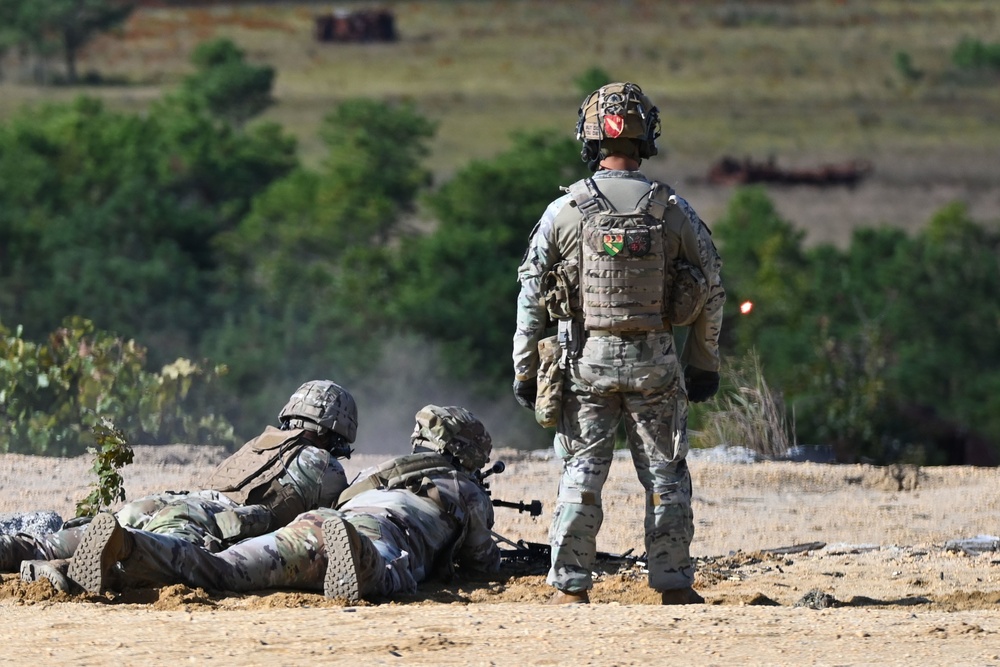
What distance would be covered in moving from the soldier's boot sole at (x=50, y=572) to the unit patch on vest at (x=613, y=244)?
2241 mm

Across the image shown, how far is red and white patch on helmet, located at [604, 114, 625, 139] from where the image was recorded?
7.09 m

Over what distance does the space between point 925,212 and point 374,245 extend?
19.4 metres

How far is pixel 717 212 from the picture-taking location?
167 feet

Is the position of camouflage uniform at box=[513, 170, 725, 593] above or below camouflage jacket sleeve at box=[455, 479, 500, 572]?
above

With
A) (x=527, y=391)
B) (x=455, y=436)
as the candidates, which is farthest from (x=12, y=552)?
(x=527, y=391)

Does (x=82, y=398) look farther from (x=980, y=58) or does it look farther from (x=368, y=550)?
(x=980, y=58)

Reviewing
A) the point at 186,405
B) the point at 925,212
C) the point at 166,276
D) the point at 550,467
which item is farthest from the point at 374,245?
the point at 550,467

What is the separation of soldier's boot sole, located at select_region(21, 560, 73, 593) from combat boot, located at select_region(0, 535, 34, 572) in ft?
1.55

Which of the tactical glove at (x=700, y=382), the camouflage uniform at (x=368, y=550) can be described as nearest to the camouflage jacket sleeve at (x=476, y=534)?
the camouflage uniform at (x=368, y=550)

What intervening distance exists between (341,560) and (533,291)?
1196 millimetres

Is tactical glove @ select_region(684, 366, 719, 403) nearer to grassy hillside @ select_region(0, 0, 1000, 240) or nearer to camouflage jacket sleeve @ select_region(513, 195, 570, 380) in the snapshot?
camouflage jacket sleeve @ select_region(513, 195, 570, 380)

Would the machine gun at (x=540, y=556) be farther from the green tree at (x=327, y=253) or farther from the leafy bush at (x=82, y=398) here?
the green tree at (x=327, y=253)

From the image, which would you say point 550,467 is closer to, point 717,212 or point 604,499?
point 604,499

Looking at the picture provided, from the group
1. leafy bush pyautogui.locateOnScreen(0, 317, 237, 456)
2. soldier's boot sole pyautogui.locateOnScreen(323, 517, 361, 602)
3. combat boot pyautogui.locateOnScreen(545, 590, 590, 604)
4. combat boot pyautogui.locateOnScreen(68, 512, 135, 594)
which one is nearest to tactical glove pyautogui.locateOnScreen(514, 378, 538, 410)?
combat boot pyautogui.locateOnScreen(545, 590, 590, 604)
